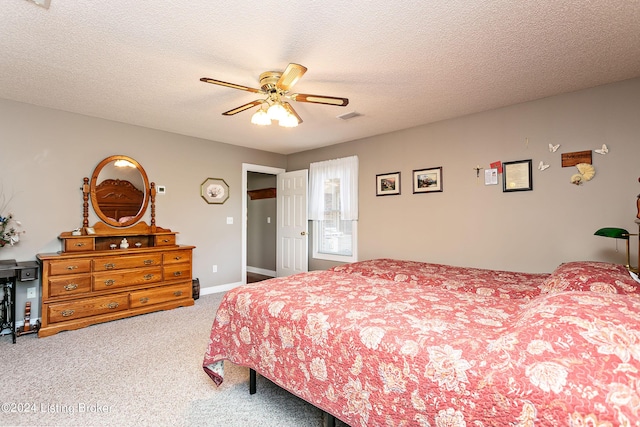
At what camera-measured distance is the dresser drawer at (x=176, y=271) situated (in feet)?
13.2

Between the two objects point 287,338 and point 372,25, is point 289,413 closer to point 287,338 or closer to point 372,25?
point 287,338

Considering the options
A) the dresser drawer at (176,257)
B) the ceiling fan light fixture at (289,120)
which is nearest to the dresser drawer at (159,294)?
the dresser drawer at (176,257)

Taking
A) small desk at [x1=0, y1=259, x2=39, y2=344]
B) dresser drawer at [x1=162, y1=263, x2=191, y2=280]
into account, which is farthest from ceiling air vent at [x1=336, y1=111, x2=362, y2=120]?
small desk at [x1=0, y1=259, x2=39, y2=344]

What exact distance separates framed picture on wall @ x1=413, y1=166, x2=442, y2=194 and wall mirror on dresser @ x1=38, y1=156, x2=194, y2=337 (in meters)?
3.31

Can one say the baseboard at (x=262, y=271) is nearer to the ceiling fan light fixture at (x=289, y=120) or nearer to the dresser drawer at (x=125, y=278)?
the dresser drawer at (x=125, y=278)

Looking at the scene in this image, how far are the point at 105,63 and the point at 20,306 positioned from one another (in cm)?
285

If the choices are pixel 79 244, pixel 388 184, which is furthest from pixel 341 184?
pixel 79 244

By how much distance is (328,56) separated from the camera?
2.36 meters

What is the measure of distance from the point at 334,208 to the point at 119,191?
3127mm

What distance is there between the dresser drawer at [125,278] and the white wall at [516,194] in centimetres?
298

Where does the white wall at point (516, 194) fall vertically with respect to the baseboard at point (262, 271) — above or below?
above

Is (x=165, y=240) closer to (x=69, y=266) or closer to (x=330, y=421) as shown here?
(x=69, y=266)

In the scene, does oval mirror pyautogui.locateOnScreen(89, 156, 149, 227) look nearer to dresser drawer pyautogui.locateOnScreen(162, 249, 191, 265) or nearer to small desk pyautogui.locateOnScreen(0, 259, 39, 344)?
dresser drawer pyautogui.locateOnScreen(162, 249, 191, 265)

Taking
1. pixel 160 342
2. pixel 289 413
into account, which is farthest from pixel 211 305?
pixel 289 413
